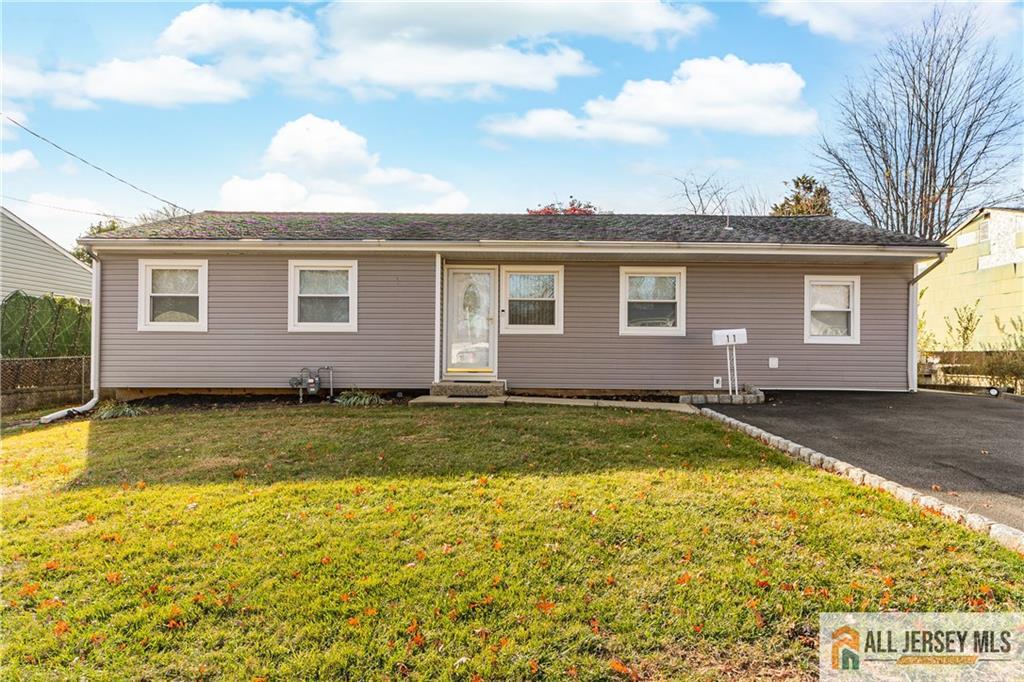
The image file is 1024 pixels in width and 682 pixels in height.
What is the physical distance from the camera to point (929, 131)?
19.9 metres

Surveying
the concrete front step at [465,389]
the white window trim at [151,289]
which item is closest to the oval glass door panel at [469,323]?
the concrete front step at [465,389]

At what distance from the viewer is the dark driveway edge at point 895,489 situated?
3.30 meters

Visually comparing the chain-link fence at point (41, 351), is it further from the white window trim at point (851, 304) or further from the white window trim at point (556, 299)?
the white window trim at point (851, 304)

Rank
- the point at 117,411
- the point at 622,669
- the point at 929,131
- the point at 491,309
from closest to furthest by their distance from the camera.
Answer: the point at 622,669 → the point at 117,411 → the point at 491,309 → the point at 929,131

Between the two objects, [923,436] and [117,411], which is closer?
[923,436]

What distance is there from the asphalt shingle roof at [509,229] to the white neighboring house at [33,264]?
8.49 meters

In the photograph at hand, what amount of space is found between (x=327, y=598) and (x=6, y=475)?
441 centimetres

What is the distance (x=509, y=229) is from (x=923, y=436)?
7.12m

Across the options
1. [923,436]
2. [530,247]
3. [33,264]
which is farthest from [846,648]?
[33,264]

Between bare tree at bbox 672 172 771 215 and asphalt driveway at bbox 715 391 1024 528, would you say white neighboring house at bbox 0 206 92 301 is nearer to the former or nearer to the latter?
asphalt driveway at bbox 715 391 1024 528

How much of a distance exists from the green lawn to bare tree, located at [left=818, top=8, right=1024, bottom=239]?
21.0 meters

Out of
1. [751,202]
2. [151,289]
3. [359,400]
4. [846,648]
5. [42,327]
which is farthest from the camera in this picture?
[751,202]

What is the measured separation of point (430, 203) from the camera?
19453 millimetres

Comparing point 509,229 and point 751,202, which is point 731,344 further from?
point 751,202
